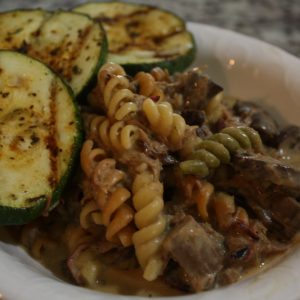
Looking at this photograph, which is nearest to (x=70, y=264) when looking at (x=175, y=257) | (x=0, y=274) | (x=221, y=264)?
(x=0, y=274)

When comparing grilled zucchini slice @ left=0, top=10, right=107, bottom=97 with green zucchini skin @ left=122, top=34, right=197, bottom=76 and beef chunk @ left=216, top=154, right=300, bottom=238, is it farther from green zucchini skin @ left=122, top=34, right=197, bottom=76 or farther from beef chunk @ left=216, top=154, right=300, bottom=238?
beef chunk @ left=216, top=154, right=300, bottom=238

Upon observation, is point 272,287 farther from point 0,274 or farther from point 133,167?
point 0,274

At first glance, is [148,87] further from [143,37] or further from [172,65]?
[143,37]

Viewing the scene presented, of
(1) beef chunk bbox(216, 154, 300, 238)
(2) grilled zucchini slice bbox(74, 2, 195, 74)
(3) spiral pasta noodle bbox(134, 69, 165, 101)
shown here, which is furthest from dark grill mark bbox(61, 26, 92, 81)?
(1) beef chunk bbox(216, 154, 300, 238)

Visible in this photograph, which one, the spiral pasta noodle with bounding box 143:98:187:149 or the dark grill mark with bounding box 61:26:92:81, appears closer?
the spiral pasta noodle with bounding box 143:98:187:149

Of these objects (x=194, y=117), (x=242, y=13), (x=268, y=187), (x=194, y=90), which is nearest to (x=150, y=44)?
(x=194, y=90)

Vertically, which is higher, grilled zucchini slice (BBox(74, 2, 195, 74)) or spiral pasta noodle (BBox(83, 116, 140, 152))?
spiral pasta noodle (BBox(83, 116, 140, 152))
